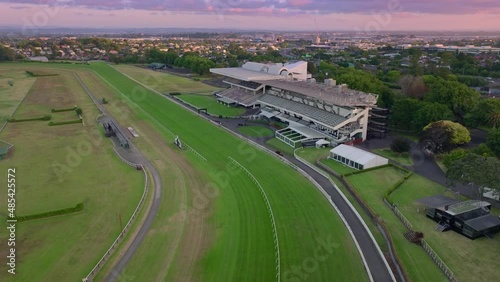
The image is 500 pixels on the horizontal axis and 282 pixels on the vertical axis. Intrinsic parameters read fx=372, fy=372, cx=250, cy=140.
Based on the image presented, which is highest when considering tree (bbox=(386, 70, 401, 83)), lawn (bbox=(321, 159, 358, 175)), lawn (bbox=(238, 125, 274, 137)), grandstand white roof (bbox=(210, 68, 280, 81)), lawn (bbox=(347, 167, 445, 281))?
grandstand white roof (bbox=(210, 68, 280, 81))

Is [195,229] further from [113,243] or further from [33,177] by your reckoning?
[33,177]

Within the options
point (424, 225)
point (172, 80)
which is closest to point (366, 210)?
point (424, 225)

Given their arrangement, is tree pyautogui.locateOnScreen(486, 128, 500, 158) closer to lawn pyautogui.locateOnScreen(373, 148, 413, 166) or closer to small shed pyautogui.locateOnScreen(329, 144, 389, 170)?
lawn pyautogui.locateOnScreen(373, 148, 413, 166)

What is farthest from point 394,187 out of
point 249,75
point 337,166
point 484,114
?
point 249,75

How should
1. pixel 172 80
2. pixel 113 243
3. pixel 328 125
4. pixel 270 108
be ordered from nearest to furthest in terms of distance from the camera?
pixel 113 243, pixel 328 125, pixel 270 108, pixel 172 80

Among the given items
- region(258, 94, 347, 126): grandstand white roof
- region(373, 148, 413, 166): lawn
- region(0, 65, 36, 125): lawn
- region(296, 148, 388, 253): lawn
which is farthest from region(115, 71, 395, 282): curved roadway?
region(0, 65, 36, 125): lawn

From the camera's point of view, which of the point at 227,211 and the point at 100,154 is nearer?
the point at 227,211

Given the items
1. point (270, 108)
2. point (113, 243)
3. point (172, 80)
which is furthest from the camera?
point (172, 80)
